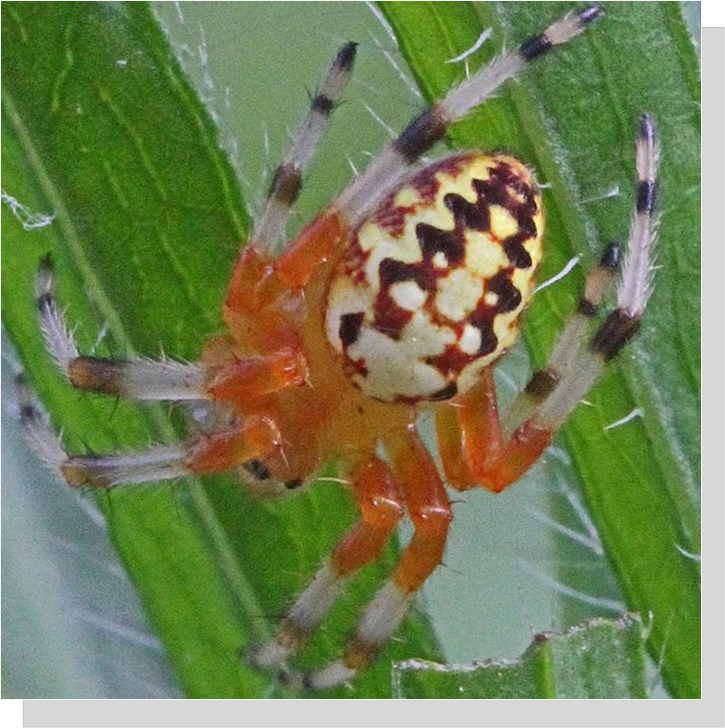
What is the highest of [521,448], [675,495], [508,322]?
[508,322]

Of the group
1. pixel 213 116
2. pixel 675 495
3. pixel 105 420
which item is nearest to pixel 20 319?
pixel 105 420

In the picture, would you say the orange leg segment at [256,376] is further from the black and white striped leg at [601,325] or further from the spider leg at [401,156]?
the black and white striped leg at [601,325]

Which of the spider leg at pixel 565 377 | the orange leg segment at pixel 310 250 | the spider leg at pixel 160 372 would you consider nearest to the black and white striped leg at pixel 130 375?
the spider leg at pixel 160 372

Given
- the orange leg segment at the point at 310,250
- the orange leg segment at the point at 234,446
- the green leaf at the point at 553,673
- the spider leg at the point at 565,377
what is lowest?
the green leaf at the point at 553,673

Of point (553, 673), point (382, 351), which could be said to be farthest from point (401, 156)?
point (553, 673)

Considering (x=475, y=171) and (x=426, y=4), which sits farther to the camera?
(x=426, y=4)

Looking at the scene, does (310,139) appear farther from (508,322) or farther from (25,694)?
(25,694)

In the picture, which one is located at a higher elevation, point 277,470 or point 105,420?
point 105,420
